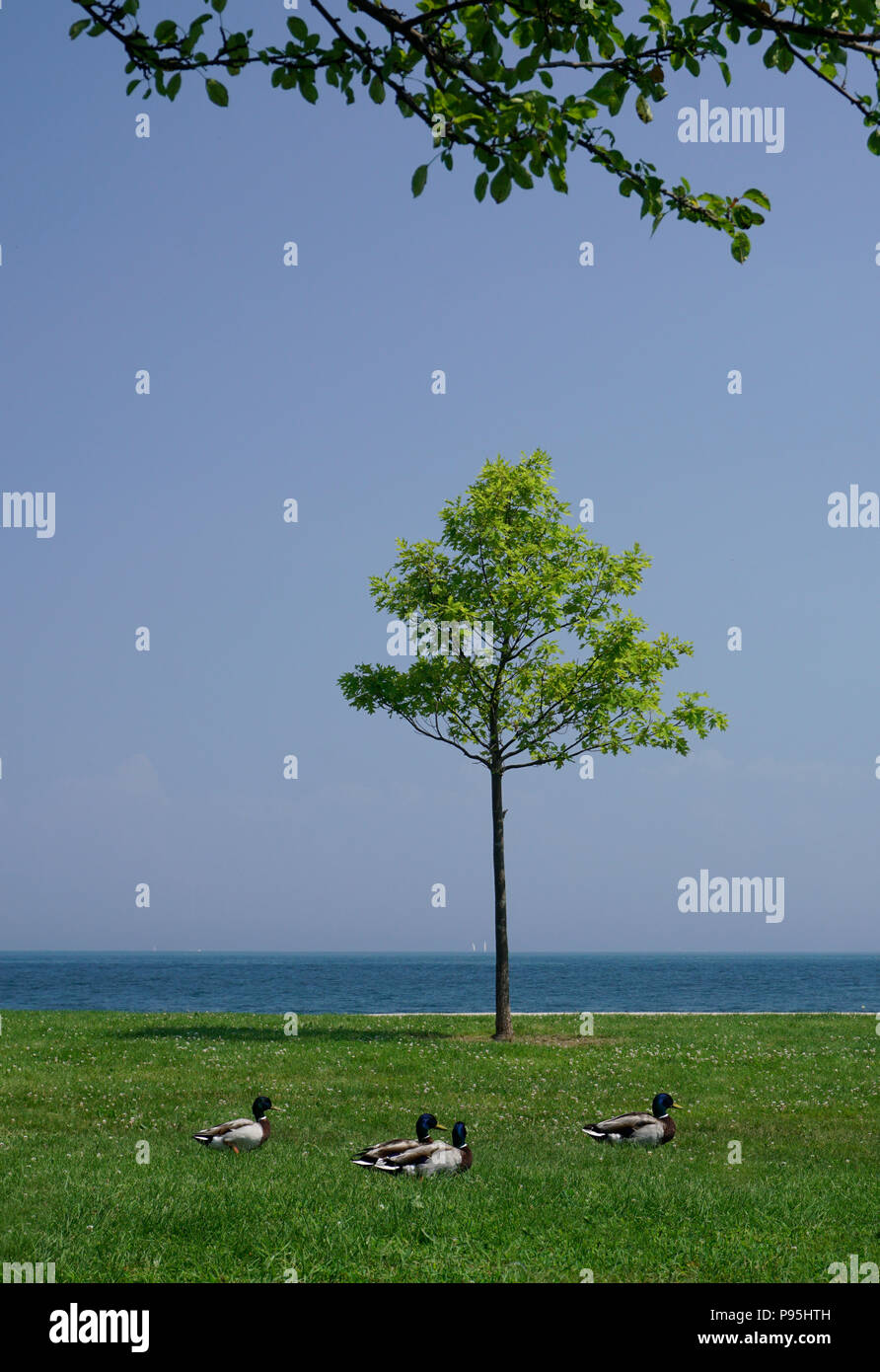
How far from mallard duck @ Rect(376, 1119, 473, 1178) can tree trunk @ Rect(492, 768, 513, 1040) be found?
11.5 m

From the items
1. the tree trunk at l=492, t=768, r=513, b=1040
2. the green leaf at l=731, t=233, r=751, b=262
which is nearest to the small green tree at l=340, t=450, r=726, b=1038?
the tree trunk at l=492, t=768, r=513, b=1040

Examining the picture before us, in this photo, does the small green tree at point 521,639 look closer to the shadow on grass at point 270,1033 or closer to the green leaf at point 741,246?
the shadow on grass at point 270,1033

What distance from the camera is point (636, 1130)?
1335cm

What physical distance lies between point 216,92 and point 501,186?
186cm

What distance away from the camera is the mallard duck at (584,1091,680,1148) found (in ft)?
43.7

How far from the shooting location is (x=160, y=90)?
6.91 meters

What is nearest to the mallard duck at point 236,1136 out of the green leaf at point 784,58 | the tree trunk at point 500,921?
the tree trunk at point 500,921

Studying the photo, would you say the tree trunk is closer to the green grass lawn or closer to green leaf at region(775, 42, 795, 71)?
the green grass lawn

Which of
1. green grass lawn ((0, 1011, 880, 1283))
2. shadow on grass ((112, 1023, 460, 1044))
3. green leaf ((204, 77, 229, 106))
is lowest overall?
shadow on grass ((112, 1023, 460, 1044))

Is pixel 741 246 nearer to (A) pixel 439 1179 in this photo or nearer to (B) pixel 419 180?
(B) pixel 419 180

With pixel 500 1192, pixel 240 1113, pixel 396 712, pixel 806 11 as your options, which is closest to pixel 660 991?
pixel 396 712

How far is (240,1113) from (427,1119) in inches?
184

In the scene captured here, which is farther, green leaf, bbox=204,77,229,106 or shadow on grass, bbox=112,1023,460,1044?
shadow on grass, bbox=112,1023,460,1044
